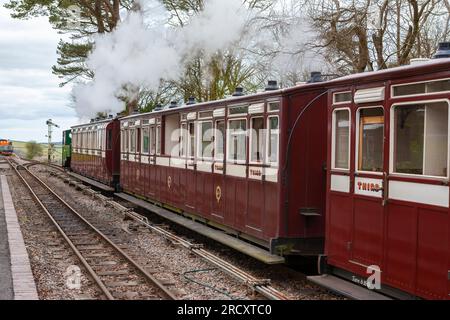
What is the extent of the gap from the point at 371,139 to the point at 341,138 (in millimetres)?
642

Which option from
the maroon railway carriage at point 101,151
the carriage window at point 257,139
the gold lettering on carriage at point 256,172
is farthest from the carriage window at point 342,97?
the maroon railway carriage at point 101,151

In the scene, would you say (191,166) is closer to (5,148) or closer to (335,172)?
(335,172)

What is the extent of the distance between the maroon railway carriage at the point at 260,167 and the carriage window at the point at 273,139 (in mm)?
15

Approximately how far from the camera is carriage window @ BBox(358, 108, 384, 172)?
23.5ft

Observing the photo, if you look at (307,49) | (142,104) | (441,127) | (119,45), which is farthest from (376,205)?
(142,104)

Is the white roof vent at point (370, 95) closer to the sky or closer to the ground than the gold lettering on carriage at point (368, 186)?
closer to the sky

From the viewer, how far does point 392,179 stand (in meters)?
6.88

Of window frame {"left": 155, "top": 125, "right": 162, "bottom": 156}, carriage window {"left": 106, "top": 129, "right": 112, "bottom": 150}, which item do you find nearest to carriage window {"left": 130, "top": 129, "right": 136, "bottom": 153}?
window frame {"left": 155, "top": 125, "right": 162, "bottom": 156}

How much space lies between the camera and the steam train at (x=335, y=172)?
20.9 feet

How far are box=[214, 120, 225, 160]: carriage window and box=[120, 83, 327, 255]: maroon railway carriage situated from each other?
19 millimetres

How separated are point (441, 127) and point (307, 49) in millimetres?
8854

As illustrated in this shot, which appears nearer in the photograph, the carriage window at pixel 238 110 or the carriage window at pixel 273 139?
the carriage window at pixel 273 139

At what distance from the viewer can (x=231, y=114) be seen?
11.2 meters

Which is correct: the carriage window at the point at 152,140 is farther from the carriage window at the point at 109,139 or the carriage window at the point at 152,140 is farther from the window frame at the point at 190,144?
the carriage window at the point at 109,139
